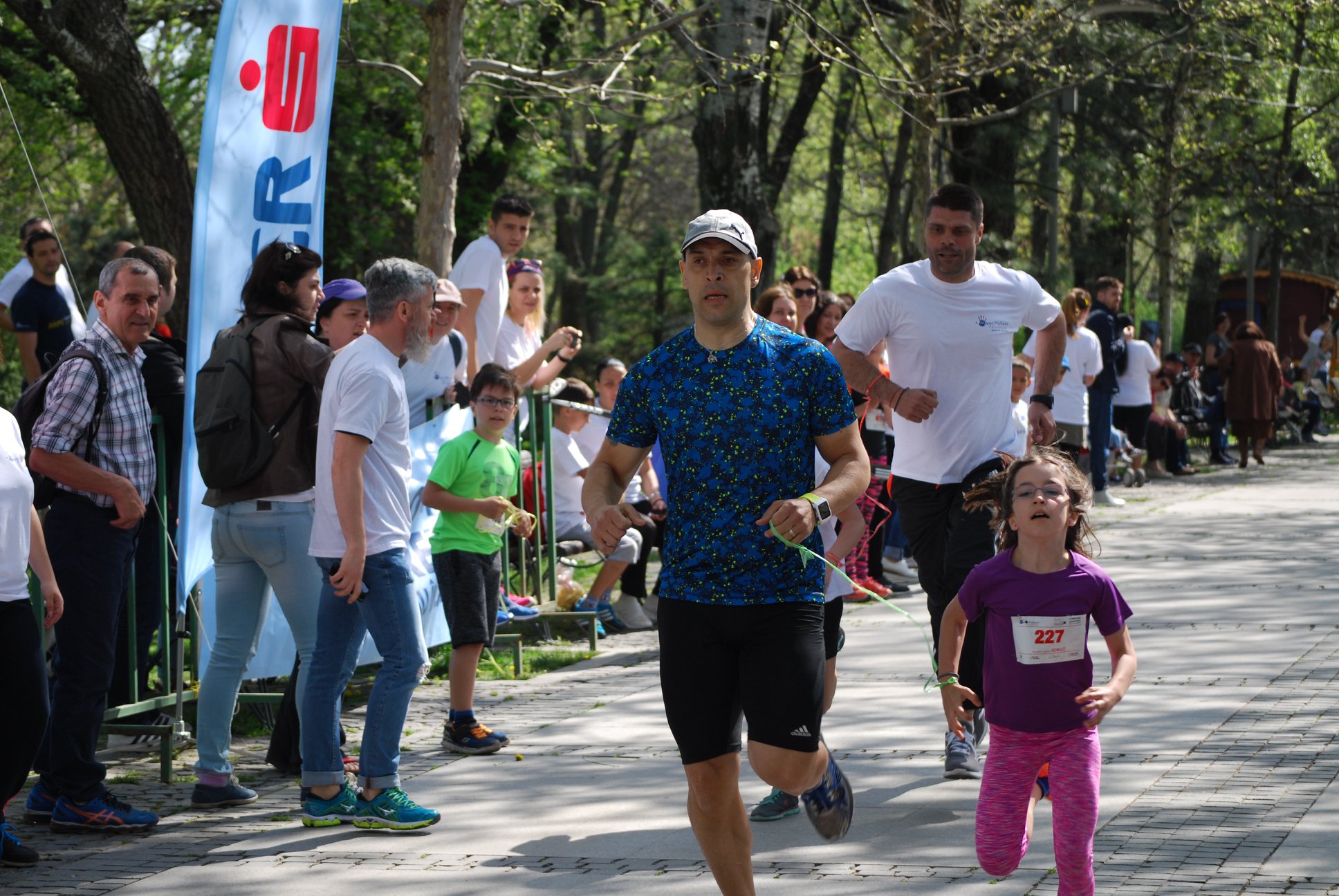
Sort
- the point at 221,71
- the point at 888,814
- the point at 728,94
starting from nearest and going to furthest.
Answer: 1. the point at 888,814
2. the point at 221,71
3. the point at 728,94

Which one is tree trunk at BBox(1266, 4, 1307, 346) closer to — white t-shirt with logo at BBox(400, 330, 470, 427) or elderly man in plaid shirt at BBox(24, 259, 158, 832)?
white t-shirt with logo at BBox(400, 330, 470, 427)

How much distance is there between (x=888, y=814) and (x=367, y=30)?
18588mm

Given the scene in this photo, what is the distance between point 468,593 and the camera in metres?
7.30

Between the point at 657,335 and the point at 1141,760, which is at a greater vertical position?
the point at 657,335

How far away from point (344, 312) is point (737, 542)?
303 centimetres

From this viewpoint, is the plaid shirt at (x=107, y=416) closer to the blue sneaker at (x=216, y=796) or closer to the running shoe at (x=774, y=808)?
the blue sneaker at (x=216, y=796)

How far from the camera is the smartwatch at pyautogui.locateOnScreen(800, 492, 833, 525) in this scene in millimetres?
4180

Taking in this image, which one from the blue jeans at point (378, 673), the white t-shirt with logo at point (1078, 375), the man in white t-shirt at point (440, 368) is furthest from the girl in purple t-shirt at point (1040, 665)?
the white t-shirt with logo at point (1078, 375)

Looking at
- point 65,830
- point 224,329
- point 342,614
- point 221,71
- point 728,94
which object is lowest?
point 65,830

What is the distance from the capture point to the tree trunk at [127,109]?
12.2m

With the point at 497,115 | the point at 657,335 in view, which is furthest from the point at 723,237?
the point at 657,335

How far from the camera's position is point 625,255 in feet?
103

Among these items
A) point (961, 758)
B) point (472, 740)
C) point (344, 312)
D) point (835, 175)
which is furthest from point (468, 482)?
point (835, 175)

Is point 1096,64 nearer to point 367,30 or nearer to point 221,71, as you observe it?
point 367,30
